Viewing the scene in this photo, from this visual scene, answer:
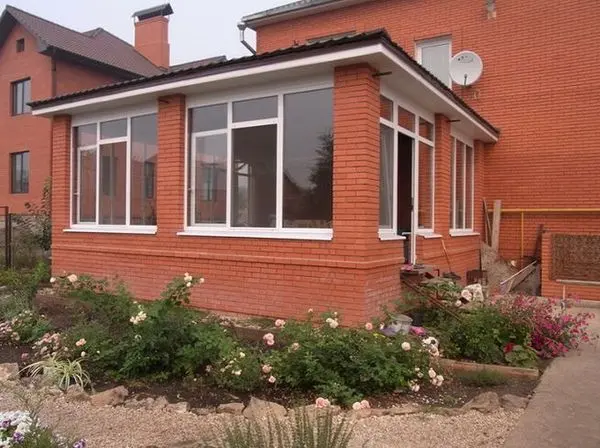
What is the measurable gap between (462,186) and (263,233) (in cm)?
512

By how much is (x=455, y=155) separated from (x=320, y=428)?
7890mm

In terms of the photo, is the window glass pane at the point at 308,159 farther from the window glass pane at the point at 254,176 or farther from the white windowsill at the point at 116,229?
the white windowsill at the point at 116,229

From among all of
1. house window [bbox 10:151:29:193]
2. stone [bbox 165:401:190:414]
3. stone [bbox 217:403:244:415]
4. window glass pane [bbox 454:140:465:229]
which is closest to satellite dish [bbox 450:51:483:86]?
window glass pane [bbox 454:140:465:229]

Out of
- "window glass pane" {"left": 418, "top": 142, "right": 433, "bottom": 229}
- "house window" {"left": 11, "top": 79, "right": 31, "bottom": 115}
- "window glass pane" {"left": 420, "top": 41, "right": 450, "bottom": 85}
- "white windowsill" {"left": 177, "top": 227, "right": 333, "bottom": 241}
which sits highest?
"house window" {"left": 11, "top": 79, "right": 31, "bottom": 115}

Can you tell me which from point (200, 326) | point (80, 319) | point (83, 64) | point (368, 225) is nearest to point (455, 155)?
point (368, 225)

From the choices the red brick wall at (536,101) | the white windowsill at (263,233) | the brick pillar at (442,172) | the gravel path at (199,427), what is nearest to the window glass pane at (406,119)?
the brick pillar at (442,172)

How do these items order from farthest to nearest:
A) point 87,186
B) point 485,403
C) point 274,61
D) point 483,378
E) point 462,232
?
point 462,232 → point 87,186 → point 274,61 → point 483,378 → point 485,403

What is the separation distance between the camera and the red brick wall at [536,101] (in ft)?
A: 34.0

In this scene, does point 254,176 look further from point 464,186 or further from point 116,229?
point 464,186

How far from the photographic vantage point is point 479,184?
11180 millimetres

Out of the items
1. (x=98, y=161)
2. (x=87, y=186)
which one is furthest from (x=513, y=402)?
(x=87, y=186)

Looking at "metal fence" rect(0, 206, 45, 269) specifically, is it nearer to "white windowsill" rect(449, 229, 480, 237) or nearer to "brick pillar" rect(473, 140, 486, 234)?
"white windowsill" rect(449, 229, 480, 237)

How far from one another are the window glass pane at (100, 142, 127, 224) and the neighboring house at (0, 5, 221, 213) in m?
12.7

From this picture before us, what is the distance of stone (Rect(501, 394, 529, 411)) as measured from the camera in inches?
171
